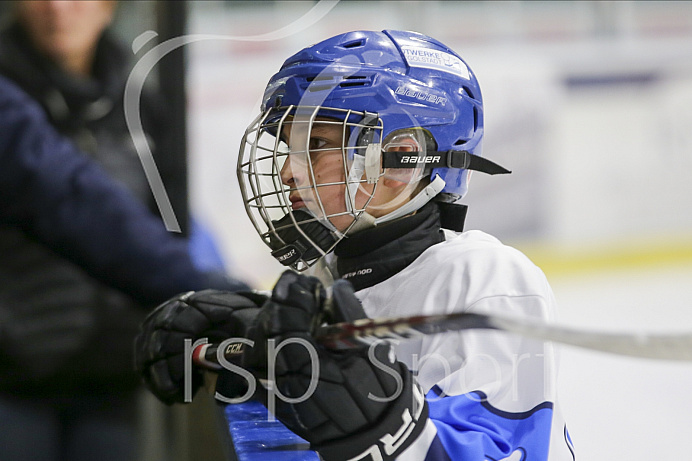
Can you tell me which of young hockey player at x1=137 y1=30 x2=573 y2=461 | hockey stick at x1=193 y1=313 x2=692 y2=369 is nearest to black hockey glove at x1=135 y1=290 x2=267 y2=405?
young hockey player at x1=137 y1=30 x2=573 y2=461

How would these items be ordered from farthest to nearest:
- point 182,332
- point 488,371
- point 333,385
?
point 182,332
point 488,371
point 333,385

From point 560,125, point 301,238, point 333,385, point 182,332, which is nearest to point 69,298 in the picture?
point 182,332

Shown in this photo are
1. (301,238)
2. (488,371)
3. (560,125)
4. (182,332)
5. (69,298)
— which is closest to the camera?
(488,371)

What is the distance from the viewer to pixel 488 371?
0.85m

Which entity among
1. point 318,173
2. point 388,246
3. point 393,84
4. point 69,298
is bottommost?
point 69,298

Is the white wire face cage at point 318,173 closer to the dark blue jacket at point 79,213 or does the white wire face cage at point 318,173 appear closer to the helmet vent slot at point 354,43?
the helmet vent slot at point 354,43

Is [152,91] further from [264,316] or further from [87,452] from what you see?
[264,316]

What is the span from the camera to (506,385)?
85cm

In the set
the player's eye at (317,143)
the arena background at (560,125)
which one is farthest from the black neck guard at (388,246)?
the arena background at (560,125)

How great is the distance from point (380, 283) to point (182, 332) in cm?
30

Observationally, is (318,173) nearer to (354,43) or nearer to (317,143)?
(317,143)

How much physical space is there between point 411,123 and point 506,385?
1.24ft

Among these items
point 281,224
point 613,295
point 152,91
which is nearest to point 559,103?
point 613,295

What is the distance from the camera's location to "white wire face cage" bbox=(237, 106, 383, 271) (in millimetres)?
1005
